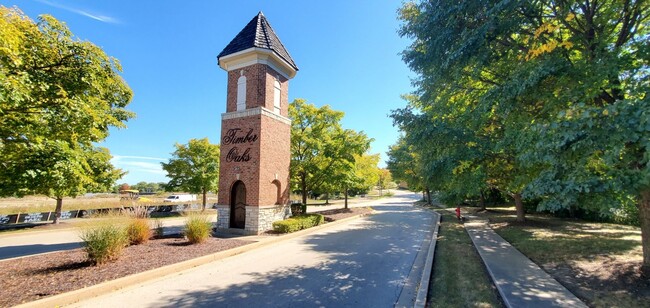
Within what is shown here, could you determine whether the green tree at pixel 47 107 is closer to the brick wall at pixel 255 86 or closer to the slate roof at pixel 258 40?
the brick wall at pixel 255 86

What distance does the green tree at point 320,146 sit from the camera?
65.2 ft

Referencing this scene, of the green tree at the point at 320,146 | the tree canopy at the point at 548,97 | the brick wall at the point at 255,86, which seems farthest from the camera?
the green tree at the point at 320,146

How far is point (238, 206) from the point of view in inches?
579

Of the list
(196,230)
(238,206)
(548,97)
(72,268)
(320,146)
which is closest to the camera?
(548,97)

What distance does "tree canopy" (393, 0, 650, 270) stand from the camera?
4.52m

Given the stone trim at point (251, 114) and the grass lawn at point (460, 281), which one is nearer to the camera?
the grass lawn at point (460, 281)

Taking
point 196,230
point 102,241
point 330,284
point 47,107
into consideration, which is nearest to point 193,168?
point 196,230

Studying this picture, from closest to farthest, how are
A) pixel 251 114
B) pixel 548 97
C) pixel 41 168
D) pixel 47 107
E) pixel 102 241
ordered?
pixel 47 107 < pixel 41 168 < pixel 548 97 < pixel 102 241 < pixel 251 114

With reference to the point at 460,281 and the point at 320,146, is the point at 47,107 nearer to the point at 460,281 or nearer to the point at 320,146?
the point at 460,281

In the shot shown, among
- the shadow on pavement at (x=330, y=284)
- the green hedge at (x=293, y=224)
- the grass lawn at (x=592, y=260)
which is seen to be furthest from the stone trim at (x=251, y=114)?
the grass lawn at (x=592, y=260)

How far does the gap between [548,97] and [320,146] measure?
1411cm

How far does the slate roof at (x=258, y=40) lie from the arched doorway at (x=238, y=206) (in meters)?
7.25

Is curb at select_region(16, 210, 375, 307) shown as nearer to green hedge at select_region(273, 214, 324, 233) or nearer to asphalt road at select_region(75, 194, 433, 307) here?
asphalt road at select_region(75, 194, 433, 307)

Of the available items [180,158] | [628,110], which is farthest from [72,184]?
[180,158]
